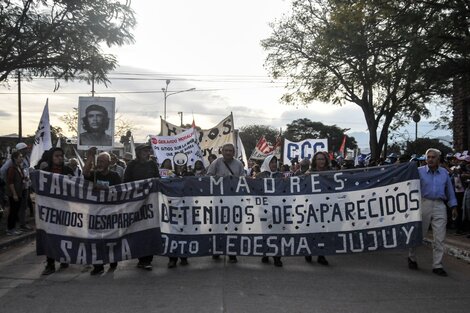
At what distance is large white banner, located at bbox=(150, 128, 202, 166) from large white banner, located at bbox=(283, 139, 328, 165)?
5449 millimetres

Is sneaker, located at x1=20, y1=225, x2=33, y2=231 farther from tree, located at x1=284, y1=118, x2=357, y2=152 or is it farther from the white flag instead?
tree, located at x1=284, y1=118, x2=357, y2=152

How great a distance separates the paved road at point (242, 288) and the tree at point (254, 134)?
304ft

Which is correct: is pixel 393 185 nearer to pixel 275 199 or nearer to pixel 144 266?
pixel 275 199

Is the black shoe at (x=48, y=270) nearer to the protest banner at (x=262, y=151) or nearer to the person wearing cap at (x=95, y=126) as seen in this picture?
the person wearing cap at (x=95, y=126)

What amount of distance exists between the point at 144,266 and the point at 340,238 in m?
2.95

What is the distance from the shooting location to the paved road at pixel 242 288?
18.6 ft

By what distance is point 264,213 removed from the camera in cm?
812

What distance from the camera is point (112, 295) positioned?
6.16 metres

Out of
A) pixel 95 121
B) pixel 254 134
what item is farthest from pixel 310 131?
pixel 95 121

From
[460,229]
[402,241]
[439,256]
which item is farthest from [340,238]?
[460,229]

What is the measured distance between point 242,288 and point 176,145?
34.9 ft

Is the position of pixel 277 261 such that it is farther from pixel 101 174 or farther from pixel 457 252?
pixel 457 252

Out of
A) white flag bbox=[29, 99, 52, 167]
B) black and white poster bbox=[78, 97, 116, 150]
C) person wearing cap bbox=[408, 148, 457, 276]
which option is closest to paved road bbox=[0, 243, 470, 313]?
person wearing cap bbox=[408, 148, 457, 276]

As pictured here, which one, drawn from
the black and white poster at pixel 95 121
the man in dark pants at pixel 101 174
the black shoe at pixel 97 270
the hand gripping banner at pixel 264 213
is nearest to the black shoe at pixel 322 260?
the hand gripping banner at pixel 264 213
